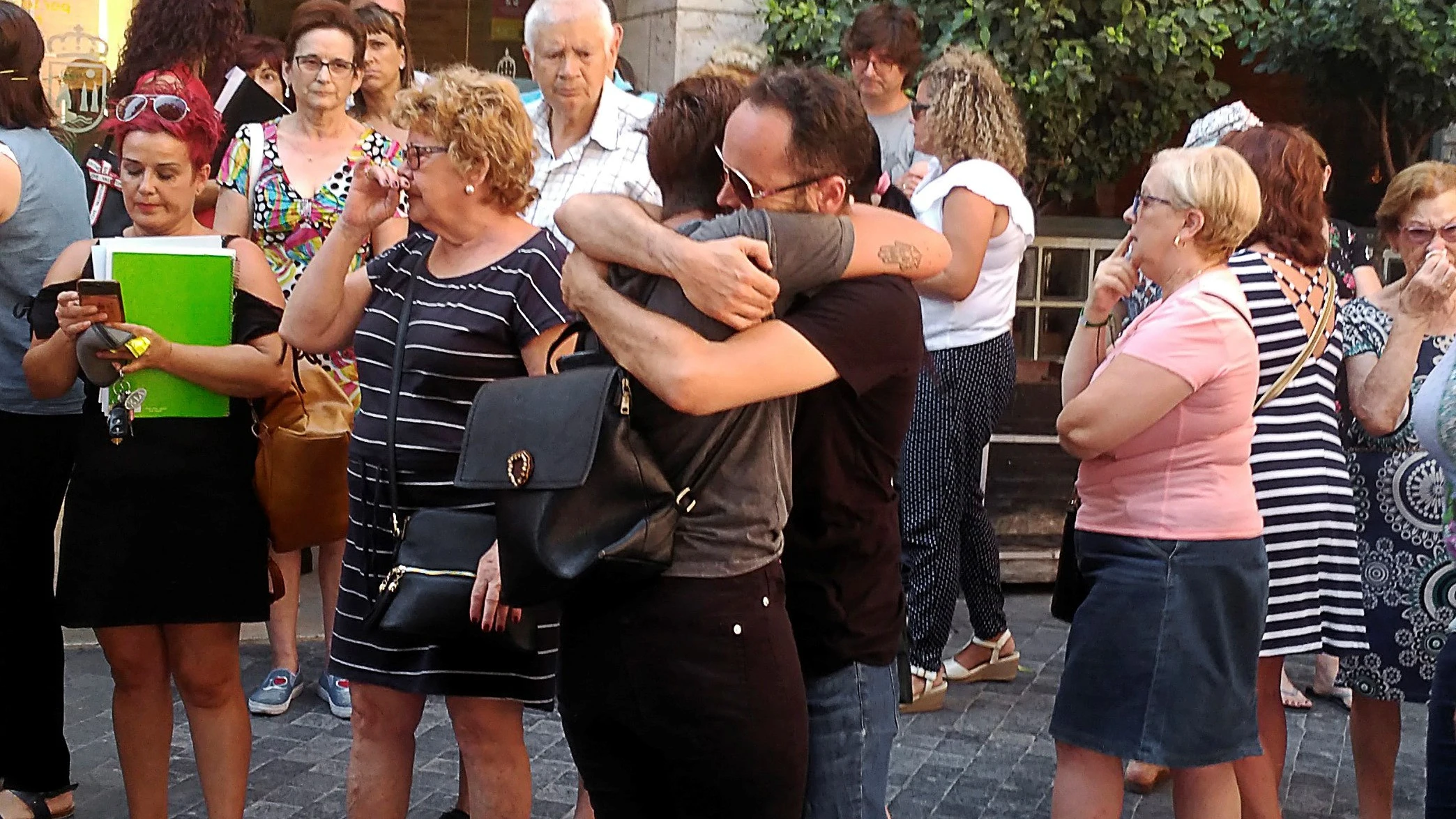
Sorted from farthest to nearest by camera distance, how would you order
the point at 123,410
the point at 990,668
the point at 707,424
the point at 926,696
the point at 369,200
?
the point at 990,668, the point at 926,696, the point at 123,410, the point at 369,200, the point at 707,424

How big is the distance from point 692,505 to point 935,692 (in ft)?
11.3

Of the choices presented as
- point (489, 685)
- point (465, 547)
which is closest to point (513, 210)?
point (465, 547)

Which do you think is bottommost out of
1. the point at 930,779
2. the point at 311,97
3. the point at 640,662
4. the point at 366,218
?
the point at 930,779

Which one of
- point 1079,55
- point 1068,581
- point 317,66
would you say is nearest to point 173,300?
point 317,66

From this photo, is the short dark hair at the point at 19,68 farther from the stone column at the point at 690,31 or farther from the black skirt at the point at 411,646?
the stone column at the point at 690,31

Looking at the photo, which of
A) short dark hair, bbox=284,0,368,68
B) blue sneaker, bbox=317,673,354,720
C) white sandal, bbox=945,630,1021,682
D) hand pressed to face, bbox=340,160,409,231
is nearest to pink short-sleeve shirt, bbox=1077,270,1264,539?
hand pressed to face, bbox=340,160,409,231

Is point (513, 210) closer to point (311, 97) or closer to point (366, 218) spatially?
point (366, 218)

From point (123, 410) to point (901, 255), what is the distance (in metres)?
2.04

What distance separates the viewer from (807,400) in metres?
2.82

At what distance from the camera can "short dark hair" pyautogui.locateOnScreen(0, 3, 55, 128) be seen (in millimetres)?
4320

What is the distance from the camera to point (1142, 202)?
3.77 metres

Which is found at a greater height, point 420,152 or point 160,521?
point 420,152

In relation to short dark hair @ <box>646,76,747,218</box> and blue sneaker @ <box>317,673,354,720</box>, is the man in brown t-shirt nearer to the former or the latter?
short dark hair @ <box>646,76,747,218</box>

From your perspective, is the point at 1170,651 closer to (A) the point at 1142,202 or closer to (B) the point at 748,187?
(A) the point at 1142,202
